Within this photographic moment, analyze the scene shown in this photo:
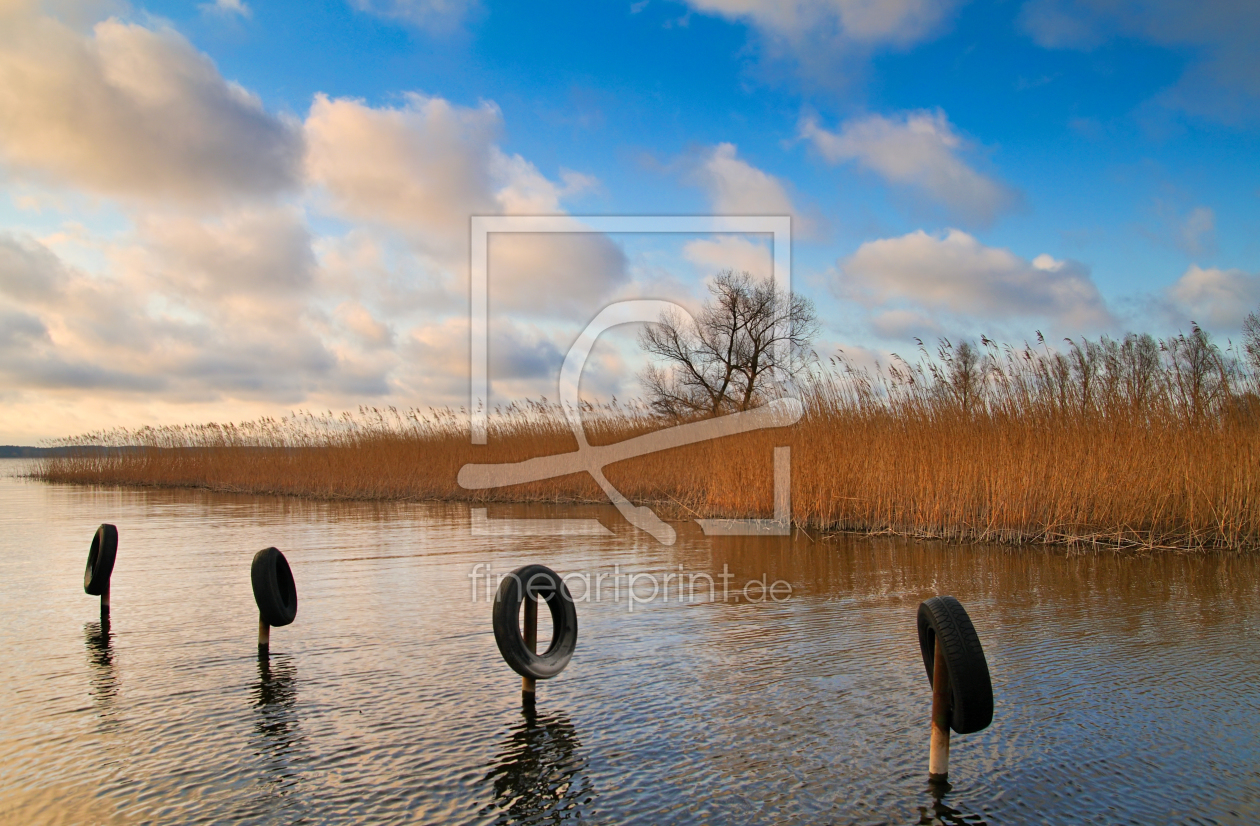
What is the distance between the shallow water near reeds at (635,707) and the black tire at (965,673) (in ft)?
0.94

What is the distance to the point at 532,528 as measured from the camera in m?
12.4

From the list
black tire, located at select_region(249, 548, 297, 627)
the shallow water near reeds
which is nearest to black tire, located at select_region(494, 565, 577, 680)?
the shallow water near reeds

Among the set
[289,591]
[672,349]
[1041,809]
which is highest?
[672,349]

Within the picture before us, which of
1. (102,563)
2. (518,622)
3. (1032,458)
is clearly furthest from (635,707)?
(1032,458)

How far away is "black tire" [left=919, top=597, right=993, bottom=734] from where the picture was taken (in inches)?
115

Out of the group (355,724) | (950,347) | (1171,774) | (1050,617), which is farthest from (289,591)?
(950,347)

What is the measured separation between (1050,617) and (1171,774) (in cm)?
282

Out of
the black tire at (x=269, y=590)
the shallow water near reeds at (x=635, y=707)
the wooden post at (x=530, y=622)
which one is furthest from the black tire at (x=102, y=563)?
the wooden post at (x=530, y=622)

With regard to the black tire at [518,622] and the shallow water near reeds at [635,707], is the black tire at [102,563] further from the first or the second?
the black tire at [518,622]

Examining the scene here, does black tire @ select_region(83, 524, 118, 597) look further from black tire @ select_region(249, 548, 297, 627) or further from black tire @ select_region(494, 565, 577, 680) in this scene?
black tire @ select_region(494, 565, 577, 680)

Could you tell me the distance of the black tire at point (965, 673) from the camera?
2.91 metres

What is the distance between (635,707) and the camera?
391 centimetres

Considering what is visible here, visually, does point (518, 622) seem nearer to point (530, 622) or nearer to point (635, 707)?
point (530, 622)

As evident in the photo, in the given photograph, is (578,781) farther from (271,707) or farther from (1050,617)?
(1050,617)
